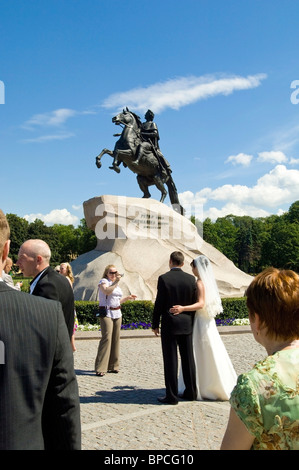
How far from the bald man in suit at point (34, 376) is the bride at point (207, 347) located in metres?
3.93

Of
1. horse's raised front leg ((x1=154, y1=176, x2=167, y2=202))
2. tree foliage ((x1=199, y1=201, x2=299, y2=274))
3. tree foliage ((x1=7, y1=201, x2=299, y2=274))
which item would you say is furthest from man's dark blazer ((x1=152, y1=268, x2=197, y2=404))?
tree foliage ((x1=199, y1=201, x2=299, y2=274))

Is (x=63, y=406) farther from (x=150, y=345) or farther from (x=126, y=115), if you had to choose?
(x=126, y=115)

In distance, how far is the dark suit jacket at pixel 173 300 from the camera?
5.55 metres

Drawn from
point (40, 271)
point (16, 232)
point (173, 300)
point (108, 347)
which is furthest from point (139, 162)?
point (16, 232)

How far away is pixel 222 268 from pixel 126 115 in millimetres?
7235

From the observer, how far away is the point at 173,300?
5605 mm

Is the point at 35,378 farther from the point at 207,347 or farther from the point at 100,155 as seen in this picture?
the point at 100,155

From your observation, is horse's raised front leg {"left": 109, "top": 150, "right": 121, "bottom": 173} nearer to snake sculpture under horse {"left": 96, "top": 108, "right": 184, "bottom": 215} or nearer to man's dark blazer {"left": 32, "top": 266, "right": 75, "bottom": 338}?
snake sculpture under horse {"left": 96, "top": 108, "right": 184, "bottom": 215}

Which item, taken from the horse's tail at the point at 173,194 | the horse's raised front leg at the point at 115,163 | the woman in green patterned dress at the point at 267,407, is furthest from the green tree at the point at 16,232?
the woman in green patterned dress at the point at 267,407

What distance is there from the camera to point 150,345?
9828 mm

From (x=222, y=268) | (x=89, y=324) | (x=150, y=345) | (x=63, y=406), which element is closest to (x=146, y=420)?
(x=63, y=406)

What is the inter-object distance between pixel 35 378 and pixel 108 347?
5.56 metres

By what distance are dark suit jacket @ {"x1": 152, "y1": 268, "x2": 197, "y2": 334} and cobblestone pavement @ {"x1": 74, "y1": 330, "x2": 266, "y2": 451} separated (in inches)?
35.7

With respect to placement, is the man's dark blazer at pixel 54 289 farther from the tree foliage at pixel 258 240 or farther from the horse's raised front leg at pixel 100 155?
the tree foliage at pixel 258 240
